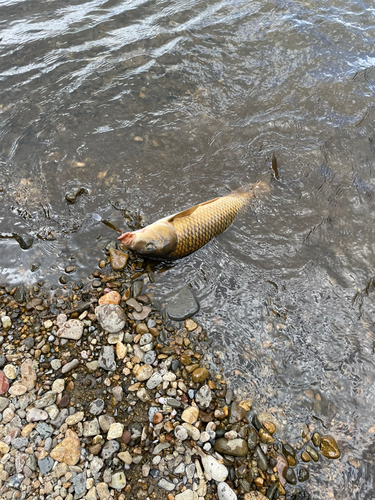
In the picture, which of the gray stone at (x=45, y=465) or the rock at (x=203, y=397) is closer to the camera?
the gray stone at (x=45, y=465)

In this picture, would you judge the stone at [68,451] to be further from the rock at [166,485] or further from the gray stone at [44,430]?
the rock at [166,485]

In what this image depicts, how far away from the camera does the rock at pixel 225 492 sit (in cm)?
330

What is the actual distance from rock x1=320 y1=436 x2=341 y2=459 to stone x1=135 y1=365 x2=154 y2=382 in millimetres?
2055

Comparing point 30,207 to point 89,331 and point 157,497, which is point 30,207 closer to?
point 89,331

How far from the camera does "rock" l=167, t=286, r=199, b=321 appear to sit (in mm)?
4342

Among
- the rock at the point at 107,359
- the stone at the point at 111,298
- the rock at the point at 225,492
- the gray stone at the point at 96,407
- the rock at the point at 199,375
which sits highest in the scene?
the stone at the point at 111,298

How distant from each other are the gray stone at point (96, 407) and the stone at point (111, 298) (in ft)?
3.90

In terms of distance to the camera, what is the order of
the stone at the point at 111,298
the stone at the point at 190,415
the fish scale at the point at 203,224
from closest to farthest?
the stone at the point at 190,415
the stone at the point at 111,298
the fish scale at the point at 203,224

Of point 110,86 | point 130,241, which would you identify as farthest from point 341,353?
point 110,86

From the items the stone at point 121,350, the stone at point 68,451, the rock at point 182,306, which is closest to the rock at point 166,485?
the stone at point 68,451

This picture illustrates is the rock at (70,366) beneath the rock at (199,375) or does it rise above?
above

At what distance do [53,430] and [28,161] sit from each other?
4194mm

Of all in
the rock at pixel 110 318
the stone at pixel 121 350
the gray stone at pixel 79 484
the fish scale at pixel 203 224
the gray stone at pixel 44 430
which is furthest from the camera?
the fish scale at pixel 203 224

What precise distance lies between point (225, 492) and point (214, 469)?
0.22 meters
